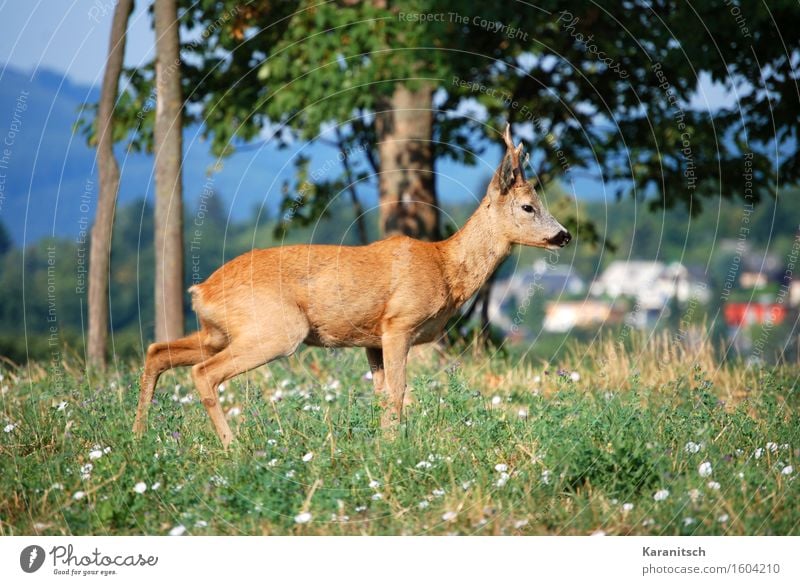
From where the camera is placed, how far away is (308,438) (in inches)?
307

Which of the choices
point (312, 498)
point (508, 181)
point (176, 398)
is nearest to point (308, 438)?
point (312, 498)

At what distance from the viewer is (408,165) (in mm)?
13836

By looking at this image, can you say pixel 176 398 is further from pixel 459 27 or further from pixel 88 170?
pixel 459 27

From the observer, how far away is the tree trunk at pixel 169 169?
40.3 feet

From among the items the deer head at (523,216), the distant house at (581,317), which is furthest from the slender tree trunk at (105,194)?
the deer head at (523,216)

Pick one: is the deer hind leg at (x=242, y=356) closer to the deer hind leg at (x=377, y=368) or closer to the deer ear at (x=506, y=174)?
the deer hind leg at (x=377, y=368)

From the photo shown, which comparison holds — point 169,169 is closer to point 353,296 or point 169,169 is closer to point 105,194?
point 105,194

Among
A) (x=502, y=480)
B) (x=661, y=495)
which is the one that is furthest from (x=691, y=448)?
(x=502, y=480)

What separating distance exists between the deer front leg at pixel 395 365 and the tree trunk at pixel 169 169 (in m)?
3.88

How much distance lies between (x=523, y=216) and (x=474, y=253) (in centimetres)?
53

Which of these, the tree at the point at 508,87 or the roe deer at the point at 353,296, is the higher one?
the tree at the point at 508,87

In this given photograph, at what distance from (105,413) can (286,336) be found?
61.3 inches

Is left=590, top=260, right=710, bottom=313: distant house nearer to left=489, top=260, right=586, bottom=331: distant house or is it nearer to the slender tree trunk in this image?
left=489, top=260, right=586, bottom=331: distant house
